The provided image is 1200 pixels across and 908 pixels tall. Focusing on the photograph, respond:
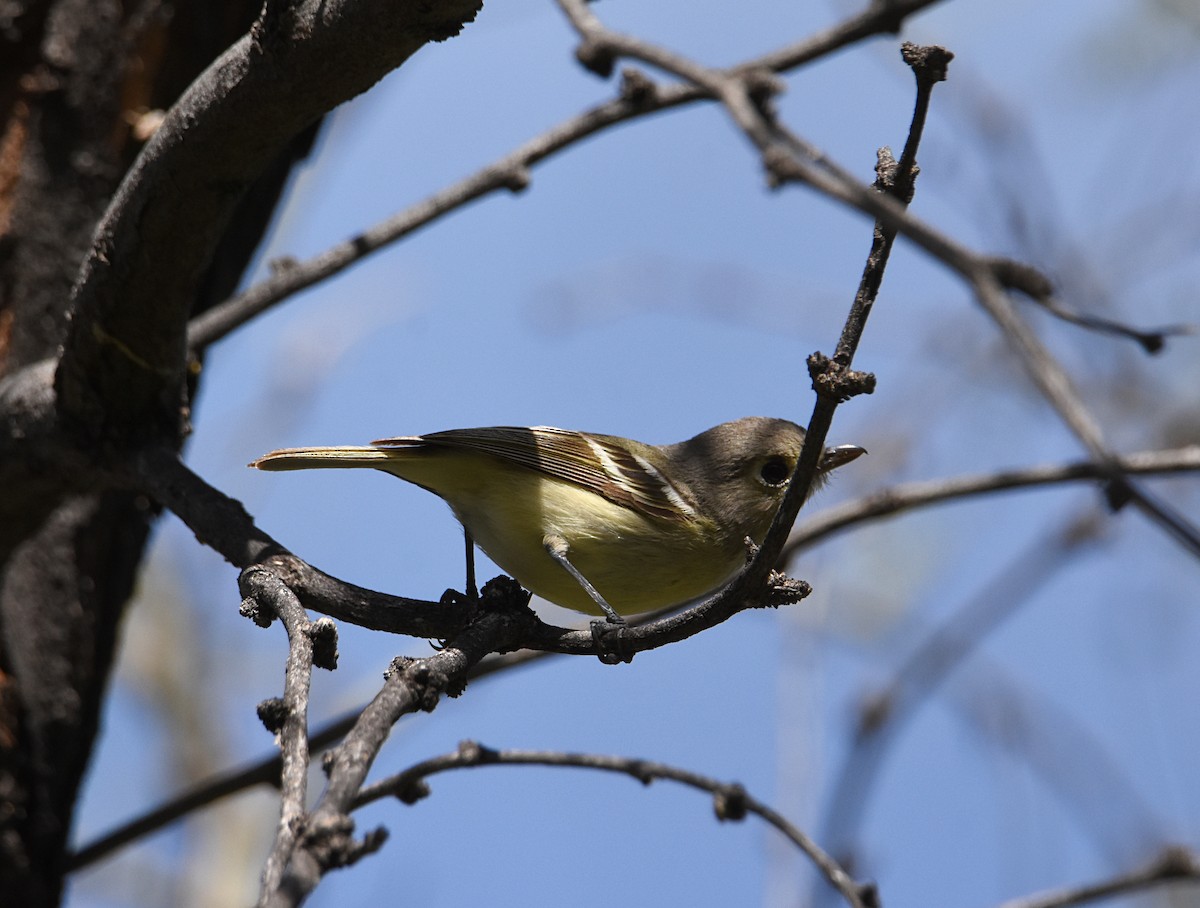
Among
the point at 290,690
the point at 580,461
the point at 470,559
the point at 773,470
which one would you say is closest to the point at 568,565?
the point at 470,559

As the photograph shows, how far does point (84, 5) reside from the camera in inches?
164

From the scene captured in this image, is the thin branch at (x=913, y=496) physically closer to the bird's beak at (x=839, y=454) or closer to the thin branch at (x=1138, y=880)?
the bird's beak at (x=839, y=454)

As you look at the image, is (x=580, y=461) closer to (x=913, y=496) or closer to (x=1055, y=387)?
(x=913, y=496)

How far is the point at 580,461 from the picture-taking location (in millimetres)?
4164

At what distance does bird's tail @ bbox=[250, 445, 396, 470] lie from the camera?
12.0 ft

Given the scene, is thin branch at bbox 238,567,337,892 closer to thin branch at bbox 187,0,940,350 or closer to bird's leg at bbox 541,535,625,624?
bird's leg at bbox 541,535,625,624

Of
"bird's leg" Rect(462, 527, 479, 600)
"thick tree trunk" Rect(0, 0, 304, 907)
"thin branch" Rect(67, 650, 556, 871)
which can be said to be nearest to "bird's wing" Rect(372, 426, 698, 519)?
"bird's leg" Rect(462, 527, 479, 600)

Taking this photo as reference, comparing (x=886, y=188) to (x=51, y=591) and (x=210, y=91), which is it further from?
(x=51, y=591)

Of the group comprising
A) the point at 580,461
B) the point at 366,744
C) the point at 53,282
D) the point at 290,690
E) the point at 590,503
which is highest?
the point at 53,282

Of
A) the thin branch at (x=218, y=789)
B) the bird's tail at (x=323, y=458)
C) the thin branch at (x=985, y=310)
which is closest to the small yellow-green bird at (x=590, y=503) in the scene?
the bird's tail at (x=323, y=458)

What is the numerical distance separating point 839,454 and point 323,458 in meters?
1.73

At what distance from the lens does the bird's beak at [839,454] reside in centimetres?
419

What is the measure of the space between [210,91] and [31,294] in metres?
1.75

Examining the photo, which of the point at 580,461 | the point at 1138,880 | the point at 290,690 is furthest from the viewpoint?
the point at 580,461
